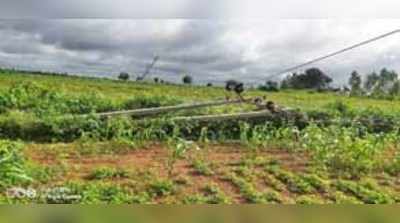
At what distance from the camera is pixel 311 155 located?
4.07 metres

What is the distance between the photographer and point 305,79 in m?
3.76

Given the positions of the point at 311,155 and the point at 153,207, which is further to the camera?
the point at 311,155

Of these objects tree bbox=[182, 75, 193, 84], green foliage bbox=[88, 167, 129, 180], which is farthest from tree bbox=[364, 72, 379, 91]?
green foliage bbox=[88, 167, 129, 180]

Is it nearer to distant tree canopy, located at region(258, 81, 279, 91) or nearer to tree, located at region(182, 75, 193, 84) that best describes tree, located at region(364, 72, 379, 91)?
distant tree canopy, located at region(258, 81, 279, 91)

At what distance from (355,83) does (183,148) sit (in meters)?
0.81

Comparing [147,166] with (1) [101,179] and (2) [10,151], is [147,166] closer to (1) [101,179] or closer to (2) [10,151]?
(1) [101,179]

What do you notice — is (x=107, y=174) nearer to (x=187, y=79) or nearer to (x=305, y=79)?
(x=187, y=79)

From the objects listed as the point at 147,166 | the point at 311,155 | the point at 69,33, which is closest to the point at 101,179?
the point at 147,166

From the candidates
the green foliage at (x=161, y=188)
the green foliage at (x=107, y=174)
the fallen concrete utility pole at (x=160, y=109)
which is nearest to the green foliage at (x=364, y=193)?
the fallen concrete utility pole at (x=160, y=109)

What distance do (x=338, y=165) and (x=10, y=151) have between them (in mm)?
1436

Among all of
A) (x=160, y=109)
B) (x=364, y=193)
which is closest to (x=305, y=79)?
(x=364, y=193)

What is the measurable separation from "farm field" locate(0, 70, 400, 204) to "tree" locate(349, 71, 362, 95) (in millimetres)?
44

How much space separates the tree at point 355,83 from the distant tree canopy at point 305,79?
114 millimetres

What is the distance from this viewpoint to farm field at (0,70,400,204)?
362 cm
